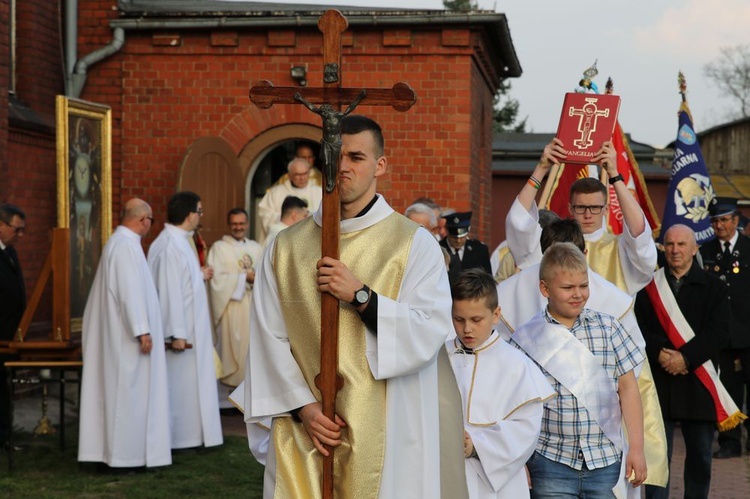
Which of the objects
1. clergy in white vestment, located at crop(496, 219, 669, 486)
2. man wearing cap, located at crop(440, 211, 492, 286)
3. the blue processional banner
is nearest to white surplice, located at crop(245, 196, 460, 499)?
clergy in white vestment, located at crop(496, 219, 669, 486)

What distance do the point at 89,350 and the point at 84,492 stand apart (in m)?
1.24

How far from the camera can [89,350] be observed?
29.9 feet

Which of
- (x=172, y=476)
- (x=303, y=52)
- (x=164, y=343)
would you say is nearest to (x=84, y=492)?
(x=172, y=476)

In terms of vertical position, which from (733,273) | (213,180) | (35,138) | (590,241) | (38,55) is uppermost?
(38,55)

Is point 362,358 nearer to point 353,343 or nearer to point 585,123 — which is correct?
point 353,343

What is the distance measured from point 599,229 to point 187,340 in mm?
4326

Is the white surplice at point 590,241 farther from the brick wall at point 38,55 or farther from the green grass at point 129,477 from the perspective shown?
the brick wall at point 38,55

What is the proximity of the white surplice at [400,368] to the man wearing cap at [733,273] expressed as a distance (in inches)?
279

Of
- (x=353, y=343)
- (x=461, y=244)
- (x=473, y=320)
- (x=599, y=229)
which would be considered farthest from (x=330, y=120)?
(x=461, y=244)

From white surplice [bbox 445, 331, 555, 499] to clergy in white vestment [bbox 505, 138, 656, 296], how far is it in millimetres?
1388

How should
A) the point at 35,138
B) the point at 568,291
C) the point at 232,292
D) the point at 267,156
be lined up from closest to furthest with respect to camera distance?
the point at 568,291 → the point at 35,138 → the point at 232,292 → the point at 267,156

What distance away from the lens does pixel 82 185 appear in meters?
9.95

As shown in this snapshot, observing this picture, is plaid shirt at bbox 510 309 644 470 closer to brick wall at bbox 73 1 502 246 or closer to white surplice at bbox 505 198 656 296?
white surplice at bbox 505 198 656 296

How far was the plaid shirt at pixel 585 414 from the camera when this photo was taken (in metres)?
5.11
